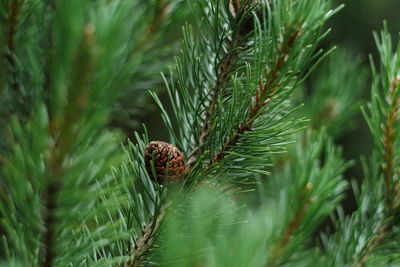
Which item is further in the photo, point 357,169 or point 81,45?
point 357,169

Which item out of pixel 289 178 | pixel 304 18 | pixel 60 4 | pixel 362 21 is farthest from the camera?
pixel 362 21

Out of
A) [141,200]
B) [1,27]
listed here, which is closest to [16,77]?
[1,27]

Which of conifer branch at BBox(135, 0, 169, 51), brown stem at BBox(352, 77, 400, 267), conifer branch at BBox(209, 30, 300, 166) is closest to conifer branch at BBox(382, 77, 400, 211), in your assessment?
brown stem at BBox(352, 77, 400, 267)

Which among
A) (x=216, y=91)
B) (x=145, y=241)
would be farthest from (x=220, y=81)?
(x=145, y=241)

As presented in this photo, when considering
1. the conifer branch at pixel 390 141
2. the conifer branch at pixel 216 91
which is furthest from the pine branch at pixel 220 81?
the conifer branch at pixel 390 141

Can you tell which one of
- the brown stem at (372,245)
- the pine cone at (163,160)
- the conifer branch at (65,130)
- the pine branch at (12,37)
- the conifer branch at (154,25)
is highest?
the pine branch at (12,37)

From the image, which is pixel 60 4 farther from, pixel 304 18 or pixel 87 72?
pixel 304 18

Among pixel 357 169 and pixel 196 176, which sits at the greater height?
pixel 196 176

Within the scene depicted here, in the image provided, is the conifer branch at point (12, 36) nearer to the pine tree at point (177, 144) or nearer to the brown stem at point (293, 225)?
the pine tree at point (177, 144)

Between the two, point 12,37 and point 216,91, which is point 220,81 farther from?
point 12,37
